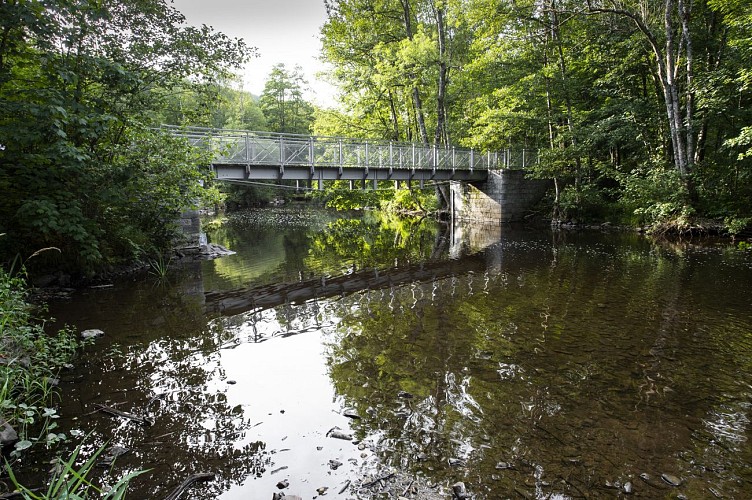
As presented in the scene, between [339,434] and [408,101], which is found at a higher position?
[408,101]

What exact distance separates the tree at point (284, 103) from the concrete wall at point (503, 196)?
2848 cm

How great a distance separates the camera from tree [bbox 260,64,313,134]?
49.8m

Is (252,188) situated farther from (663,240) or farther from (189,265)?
(663,240)

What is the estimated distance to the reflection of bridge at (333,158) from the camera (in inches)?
623

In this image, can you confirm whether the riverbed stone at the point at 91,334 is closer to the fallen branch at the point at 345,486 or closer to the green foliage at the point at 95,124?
the green foliage at the point at 95,124

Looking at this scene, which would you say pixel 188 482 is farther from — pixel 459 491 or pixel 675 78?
pixel 675 78

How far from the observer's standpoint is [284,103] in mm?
50562

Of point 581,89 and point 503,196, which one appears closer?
point 581,89

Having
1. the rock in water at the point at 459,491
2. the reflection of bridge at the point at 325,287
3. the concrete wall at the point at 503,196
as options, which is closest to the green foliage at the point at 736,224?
the reflection of bridge at the point at 325,287

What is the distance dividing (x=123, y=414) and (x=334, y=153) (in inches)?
623

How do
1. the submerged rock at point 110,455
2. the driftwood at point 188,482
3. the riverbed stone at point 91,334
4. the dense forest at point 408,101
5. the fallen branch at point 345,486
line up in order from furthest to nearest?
the dense forest at point 408,101, the riverbed stone at point 91,334, the submerged rock at point 110,455, the fallen branch at point 345,486, the driftwood at point 188,482

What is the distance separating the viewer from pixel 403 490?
127 inches

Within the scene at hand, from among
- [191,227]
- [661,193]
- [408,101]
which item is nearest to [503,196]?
[661,193]

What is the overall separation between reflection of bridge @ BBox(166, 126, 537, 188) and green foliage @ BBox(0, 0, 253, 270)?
6.09 feet
